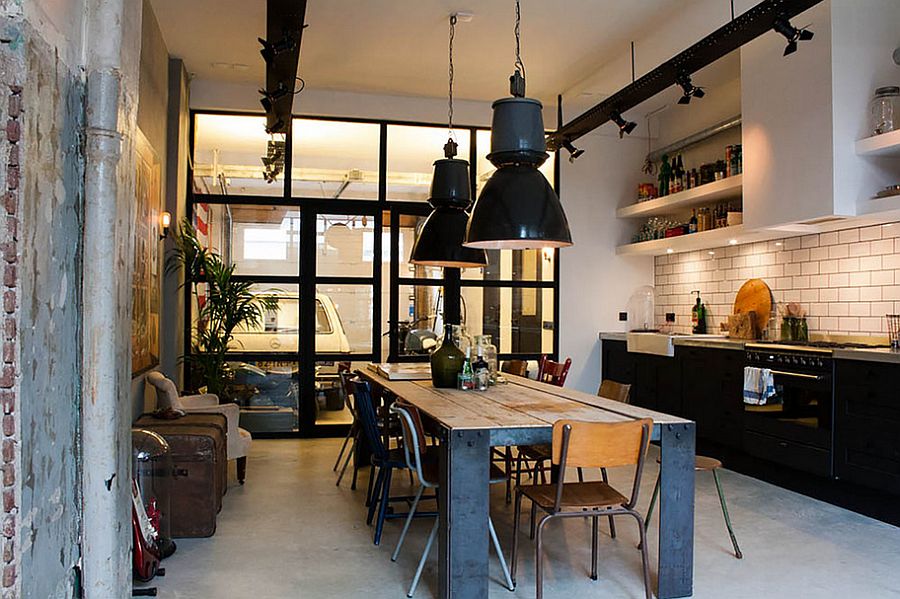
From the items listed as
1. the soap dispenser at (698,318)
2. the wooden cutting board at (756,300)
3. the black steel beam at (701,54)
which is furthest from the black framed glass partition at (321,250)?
the wooden cutting board at (756,300)

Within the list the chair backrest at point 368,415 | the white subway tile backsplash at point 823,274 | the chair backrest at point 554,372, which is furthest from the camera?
the chair backrest at point 554,372

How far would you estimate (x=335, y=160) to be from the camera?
7.60 meters

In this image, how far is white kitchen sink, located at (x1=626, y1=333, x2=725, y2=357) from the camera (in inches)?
265

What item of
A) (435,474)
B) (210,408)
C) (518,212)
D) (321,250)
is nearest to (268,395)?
(321,250)

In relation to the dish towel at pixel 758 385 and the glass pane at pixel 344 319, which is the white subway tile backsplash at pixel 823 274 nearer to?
the dish towel at pixel 758 385

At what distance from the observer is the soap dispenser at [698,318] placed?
7359 mm

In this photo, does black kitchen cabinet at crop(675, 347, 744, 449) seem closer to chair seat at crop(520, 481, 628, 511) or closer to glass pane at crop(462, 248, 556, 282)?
glass pane at crop(462, 248, 556, 282)

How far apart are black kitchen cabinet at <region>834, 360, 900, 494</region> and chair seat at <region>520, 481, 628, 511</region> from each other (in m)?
2.12

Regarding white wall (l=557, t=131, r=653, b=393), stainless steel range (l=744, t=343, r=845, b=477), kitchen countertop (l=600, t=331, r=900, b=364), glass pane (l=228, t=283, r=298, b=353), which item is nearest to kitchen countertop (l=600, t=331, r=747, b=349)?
kitchen countertop (l=600, t=331, r=900, b=364)

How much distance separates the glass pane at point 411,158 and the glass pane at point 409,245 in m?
0.22

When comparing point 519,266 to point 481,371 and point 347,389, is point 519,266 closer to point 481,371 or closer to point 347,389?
point 347,389

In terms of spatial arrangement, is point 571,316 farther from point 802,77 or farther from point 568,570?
point 568,570

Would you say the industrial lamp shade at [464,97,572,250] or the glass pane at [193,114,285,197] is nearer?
the industrial lamp shade at [464,97,572,250]

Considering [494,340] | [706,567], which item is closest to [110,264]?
[706,567]
